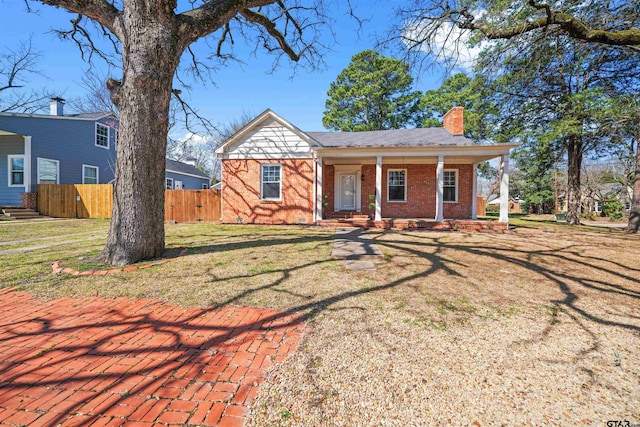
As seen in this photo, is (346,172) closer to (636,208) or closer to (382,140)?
(382,140)

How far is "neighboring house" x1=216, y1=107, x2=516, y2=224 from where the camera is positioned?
11.0 m

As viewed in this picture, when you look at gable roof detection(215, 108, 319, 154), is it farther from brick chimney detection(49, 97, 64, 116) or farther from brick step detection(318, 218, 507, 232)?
brick chimney detection(49, 97, 64, 116)

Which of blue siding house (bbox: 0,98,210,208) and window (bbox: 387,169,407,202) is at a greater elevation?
blue siding house (bbox: 0,98,210,208)

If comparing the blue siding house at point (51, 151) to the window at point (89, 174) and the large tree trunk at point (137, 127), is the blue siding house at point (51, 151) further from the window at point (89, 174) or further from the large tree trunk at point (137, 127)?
the large tree trunk at point (137, 127)

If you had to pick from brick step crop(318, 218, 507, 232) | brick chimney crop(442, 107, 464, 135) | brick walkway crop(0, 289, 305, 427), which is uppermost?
brick chimney crop(442, 107, 464, 135)

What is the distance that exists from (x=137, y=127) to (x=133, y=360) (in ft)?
13.5

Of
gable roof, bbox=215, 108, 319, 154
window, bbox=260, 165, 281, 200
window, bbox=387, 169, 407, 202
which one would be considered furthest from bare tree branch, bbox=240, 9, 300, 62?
window, bbox=387, 169, 407, 202

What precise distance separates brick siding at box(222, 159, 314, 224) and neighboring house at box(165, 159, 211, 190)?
12327 mm

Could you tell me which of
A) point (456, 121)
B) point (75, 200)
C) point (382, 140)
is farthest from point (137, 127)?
point (75, 200)

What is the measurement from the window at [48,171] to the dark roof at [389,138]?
1509cm

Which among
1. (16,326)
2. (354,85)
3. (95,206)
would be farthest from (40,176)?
(354,85)

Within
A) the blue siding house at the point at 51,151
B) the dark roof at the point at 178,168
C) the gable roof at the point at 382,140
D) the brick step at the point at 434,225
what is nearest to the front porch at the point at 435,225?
the brick step at the point at 434,225

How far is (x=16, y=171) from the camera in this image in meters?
14.7

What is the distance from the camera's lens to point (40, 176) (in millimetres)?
15109
